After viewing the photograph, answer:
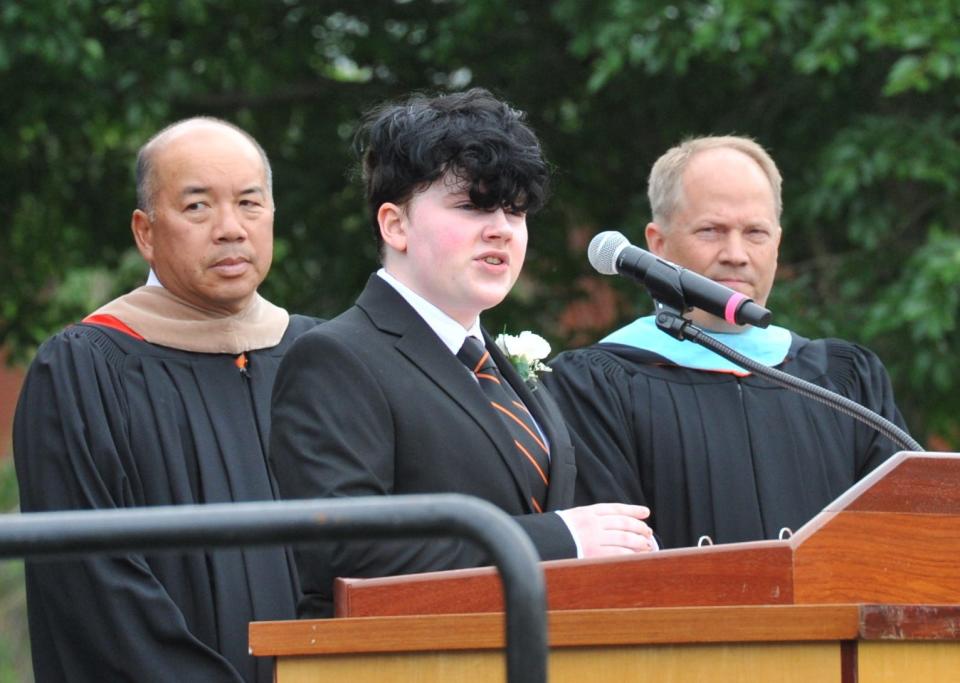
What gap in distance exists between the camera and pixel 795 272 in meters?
8.62

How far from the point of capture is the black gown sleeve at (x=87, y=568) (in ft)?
12.1

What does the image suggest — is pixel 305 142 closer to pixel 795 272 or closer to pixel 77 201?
pixel 77 201

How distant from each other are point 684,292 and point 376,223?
0.63 m

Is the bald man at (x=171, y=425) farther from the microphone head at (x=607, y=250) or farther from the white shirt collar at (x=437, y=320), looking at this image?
the microphone head at (x=607, y=250)

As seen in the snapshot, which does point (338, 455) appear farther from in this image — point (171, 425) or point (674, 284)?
point (171, 425)

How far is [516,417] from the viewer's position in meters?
3.52

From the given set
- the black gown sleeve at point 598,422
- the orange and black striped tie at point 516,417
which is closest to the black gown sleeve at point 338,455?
the orange and black striped tie at point 516,417

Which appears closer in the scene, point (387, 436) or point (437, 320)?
point (387, 436)

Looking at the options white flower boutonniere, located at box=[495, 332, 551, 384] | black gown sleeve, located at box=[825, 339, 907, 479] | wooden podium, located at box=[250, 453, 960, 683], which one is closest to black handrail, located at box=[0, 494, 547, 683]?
wooden podium, located at box=[250, 453, 960, 683]

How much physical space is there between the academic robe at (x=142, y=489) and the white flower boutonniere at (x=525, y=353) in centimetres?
70

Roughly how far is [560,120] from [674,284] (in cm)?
596

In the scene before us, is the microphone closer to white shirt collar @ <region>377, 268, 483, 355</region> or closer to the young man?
the young man

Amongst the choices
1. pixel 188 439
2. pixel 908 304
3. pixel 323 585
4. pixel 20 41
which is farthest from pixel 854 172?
pixel 323 585

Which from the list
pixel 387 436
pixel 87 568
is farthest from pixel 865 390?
pixel 87 568
